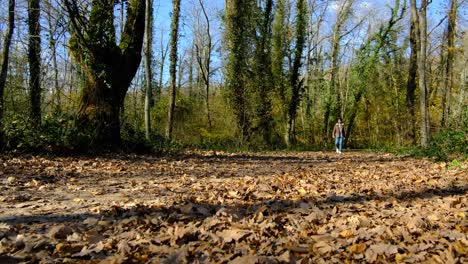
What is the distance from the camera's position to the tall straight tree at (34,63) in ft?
34.5

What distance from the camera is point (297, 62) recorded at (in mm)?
24375

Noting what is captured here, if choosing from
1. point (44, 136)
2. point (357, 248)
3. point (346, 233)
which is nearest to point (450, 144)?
point (346, 233)

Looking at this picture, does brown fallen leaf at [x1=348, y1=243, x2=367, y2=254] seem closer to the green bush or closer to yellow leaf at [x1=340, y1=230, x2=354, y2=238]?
yellow leaf at [x1=340, y1=230, x2=354, y2=238]

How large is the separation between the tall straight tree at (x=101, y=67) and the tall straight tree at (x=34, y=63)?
1056mm

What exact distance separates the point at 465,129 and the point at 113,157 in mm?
9598

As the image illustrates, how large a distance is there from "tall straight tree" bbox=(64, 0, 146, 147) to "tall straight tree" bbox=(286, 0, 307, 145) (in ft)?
47.1

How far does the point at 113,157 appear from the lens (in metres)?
10.1

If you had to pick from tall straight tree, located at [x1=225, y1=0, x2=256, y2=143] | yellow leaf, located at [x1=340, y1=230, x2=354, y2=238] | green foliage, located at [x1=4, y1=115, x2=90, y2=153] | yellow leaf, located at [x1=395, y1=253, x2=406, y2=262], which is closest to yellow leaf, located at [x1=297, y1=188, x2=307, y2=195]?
yellow leaf, located at [x1=340, y1=230, x2=354, y2=238]

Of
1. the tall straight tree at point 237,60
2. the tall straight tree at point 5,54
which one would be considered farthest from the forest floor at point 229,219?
the tall straight tree at point 237,60

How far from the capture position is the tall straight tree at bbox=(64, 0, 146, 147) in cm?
1058

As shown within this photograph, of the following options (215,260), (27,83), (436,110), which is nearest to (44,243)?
(215,260)

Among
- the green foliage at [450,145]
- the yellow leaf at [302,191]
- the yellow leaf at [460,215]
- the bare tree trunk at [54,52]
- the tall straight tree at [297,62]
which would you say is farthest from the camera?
the tall straight tree at [297,62]

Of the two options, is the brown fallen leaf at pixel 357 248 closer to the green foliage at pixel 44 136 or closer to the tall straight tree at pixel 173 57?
the green foliage at pixel 44 136

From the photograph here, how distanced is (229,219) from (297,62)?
70.2 feet
